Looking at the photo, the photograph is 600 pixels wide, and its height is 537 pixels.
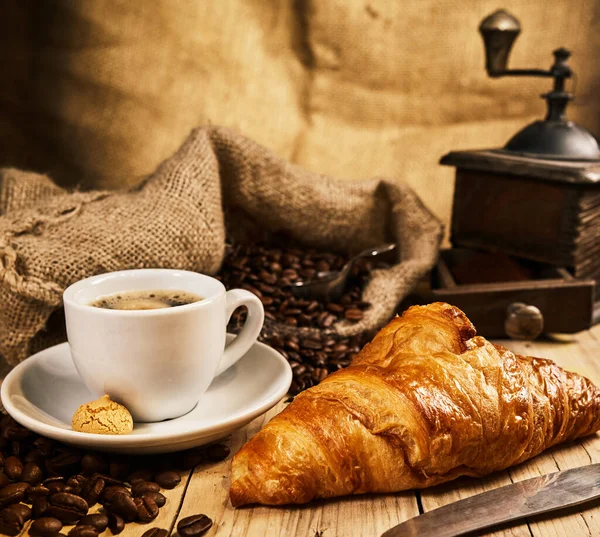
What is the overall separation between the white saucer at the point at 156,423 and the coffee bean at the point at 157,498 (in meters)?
0.08

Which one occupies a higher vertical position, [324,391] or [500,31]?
[500,31]

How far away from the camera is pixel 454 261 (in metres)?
2.53

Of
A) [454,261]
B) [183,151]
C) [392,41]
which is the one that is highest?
[392,41]

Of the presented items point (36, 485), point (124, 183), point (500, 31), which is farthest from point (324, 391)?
point (124, 183)

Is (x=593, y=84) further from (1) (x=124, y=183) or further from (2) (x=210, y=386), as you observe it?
(2) (x=210, y=386)

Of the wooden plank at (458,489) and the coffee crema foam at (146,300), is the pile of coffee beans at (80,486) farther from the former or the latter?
the wooden plank at (458,489)

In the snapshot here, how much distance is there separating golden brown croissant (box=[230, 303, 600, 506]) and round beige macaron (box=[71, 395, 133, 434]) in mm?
234

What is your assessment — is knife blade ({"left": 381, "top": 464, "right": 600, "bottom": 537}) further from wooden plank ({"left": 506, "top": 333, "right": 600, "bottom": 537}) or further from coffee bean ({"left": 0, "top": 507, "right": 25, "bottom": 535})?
coffee bean ({"left": 0, "top": 507, "right": 25, "bottom": 535})

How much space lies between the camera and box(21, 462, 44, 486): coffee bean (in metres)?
1.37

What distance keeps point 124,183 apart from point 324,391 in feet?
6.27

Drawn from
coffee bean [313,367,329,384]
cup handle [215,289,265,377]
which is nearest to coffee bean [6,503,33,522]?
cup handle [215,289,265,377]

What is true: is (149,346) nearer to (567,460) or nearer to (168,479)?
(168,479)

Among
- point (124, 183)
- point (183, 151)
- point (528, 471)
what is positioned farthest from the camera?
point (124, 183)

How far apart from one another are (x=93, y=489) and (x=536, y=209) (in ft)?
5.04
